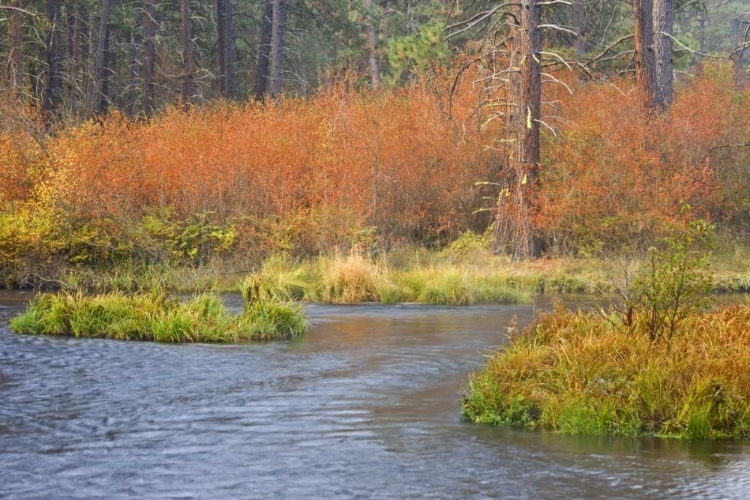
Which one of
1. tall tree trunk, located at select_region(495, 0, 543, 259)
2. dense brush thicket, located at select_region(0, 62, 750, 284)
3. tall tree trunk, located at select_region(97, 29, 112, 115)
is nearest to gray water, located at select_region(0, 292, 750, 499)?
dense brush thicket, located at select_region(0, 62, 750, 284)

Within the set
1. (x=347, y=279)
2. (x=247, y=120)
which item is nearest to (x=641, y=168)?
(x=347, y=279)

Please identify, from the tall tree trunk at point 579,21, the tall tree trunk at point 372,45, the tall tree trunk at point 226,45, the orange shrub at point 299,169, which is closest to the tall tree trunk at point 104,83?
the tall tree trunk at point 226,45

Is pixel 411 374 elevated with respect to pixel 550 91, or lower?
lower

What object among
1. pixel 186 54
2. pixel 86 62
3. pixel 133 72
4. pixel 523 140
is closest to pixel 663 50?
pixel 523 140

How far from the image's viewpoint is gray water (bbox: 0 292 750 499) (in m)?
7.09

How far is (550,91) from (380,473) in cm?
1904

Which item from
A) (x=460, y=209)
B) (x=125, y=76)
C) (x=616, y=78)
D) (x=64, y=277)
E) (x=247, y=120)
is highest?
(x=125, y=76)

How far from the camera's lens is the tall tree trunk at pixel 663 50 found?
75.9 feet

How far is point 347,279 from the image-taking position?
1811 cm

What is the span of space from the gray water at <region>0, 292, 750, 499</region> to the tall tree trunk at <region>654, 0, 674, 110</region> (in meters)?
12.7

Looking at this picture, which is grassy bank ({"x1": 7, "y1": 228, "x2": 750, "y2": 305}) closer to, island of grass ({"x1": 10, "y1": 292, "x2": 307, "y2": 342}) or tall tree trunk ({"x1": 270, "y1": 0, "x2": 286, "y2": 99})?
island of grass ({"x1": 10, "y1": 292, "x2": 307, "y2": 342})

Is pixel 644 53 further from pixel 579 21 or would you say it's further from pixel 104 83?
pixel 104 83

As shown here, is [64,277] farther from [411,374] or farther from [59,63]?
[59,63]

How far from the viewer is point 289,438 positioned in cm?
839
